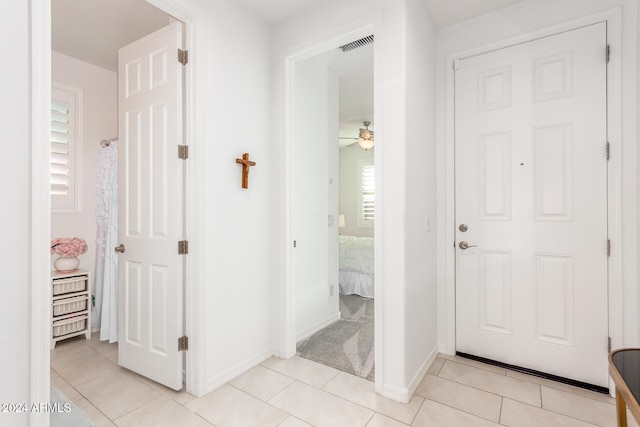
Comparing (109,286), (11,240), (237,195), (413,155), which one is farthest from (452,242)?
(109,286)

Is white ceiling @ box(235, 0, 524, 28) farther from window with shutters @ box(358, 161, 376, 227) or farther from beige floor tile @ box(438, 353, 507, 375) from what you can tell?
window with shutters @ box(358, 161, 376, 227)

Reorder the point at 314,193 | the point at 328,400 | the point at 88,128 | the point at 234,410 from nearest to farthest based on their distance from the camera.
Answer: the point at 234,410, the point at 328,400, the point at 314,193, the point at 88,128

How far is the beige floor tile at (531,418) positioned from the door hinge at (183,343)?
6.46ft

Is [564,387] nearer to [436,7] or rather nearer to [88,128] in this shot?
[436,7]

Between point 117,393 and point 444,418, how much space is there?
206 centimetres

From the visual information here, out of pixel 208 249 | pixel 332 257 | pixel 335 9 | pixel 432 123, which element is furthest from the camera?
pixel 332 257

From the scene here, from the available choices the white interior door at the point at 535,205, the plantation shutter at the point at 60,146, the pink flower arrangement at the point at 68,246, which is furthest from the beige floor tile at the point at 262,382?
the plantation shutter at the point at 60,146

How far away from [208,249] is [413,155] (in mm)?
1521

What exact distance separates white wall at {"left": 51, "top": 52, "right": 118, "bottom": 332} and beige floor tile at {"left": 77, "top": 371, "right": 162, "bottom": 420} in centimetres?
134

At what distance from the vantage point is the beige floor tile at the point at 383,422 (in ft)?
5.67

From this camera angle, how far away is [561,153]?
7.11 feet

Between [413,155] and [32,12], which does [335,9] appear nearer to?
[413,155]

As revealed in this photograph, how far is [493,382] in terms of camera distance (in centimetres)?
216

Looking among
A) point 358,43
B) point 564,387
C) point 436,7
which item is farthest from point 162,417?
point 436,7
